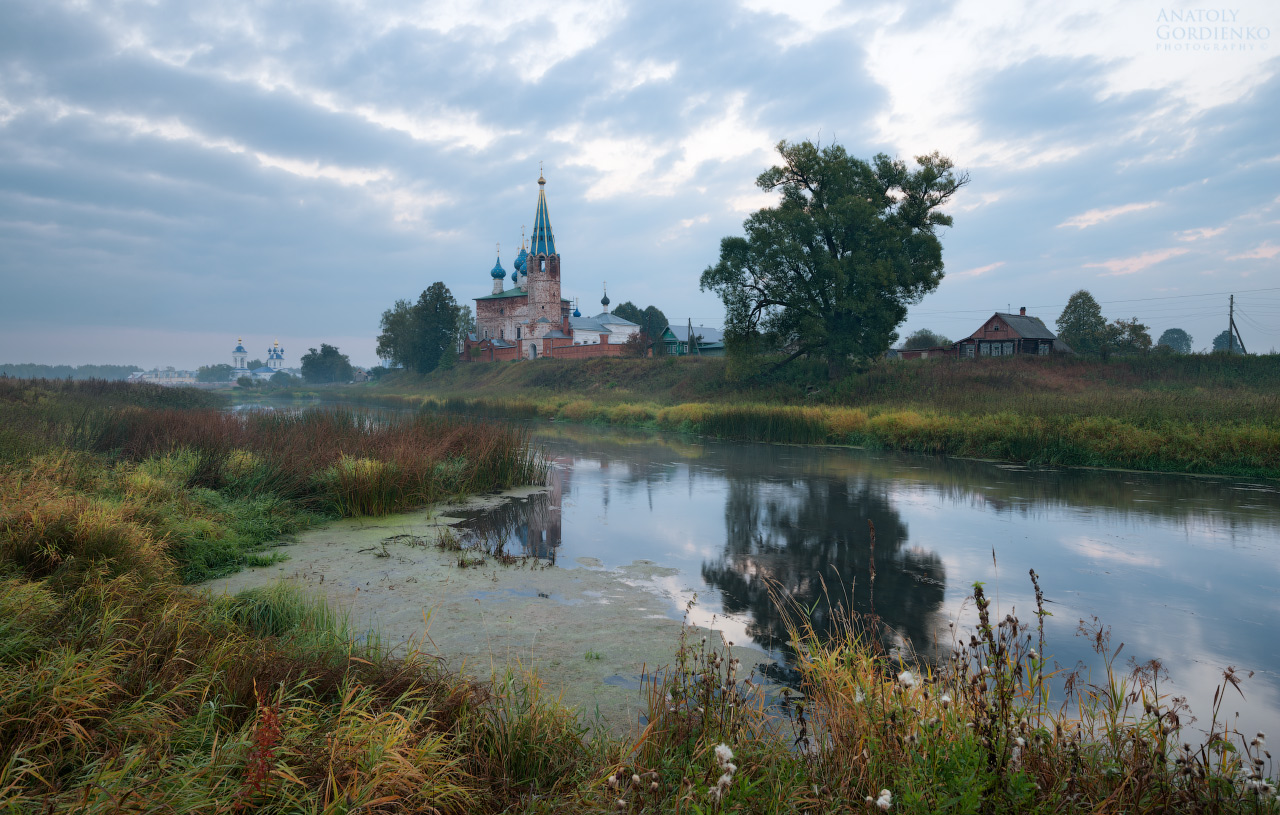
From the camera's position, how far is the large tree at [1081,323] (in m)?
47.0

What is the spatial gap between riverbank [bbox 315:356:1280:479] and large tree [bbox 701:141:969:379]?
8.62 feet

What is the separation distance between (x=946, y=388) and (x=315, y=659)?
28502 mm

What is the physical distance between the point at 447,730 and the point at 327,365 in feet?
356

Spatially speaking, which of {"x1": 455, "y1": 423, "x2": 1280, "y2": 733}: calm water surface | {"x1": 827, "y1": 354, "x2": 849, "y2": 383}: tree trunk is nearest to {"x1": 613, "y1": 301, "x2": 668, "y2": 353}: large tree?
{"x1": 827, "y1": 354, "x2": 849, "y2": 383}: tree trunk

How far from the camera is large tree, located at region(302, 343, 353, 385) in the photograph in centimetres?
10100

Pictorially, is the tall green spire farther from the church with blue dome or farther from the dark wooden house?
the dark wooden house

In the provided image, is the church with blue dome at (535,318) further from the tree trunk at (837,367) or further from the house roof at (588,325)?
the tree trunk at (837,367)

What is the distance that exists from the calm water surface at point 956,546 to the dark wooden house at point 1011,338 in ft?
114

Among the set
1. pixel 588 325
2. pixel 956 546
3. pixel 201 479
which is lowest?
pixel 956 546

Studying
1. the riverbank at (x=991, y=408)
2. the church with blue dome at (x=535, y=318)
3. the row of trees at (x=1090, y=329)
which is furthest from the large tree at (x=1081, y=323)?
the church with blue dome at (x=535, y=318)

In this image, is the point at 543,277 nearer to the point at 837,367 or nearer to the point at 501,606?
the point at 837,367

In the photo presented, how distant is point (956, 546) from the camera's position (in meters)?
8.95

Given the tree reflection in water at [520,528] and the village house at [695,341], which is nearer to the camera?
the tree reflection in water at [520,528]

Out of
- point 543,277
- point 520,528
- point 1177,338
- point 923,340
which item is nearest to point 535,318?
point 543,277
